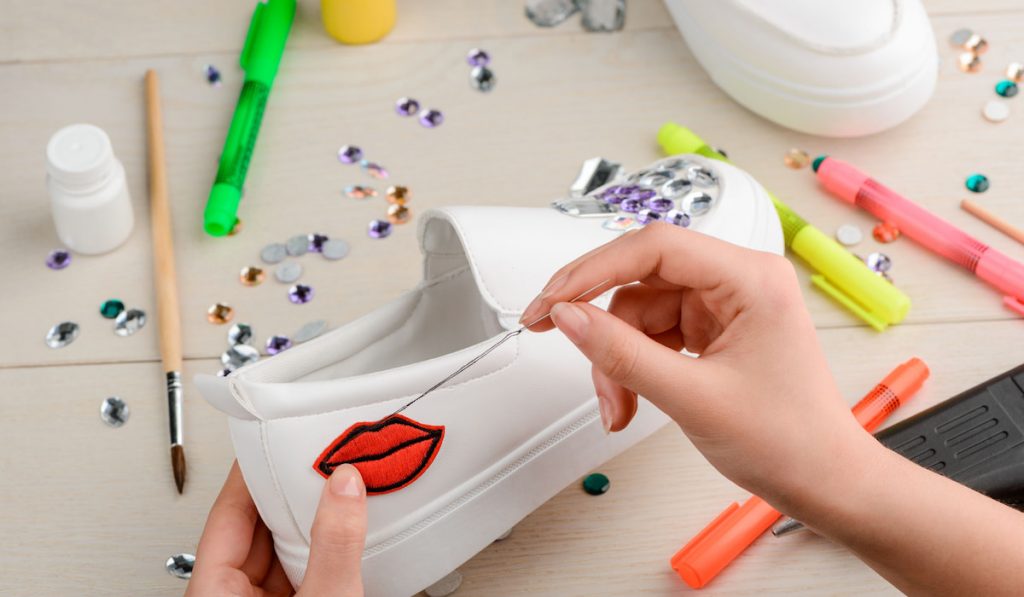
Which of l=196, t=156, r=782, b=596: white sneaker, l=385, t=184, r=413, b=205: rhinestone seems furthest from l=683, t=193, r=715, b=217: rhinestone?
l=385, t=184, r=413, b=205: rhinestone

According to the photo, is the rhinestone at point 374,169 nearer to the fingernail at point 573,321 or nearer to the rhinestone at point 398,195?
the rhinestone at point 398,195

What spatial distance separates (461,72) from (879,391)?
1.46ft

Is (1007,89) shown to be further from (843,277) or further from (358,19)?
(358,19)

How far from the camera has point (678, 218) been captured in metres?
0.76

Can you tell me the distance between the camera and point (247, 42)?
0.97 m

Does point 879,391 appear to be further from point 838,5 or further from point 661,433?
point 838,5

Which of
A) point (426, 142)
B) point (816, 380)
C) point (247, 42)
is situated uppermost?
point (247, 42)

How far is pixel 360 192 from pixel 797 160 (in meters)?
0.36

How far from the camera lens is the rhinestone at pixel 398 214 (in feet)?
2.91

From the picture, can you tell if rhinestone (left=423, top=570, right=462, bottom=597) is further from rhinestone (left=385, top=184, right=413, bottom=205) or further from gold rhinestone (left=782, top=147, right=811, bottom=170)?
gold rhinestone (left=782, top=147, right=811, bottom=170)

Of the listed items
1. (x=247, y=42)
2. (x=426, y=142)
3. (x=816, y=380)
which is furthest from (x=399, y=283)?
(x=816, y=380)

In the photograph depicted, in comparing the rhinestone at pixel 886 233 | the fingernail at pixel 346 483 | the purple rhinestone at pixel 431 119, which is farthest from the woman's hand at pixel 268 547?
the rhinestone at pixel 886 233

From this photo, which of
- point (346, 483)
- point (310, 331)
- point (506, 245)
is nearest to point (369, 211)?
point (310, 331)

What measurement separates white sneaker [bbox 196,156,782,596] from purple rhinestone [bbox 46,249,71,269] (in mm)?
304
